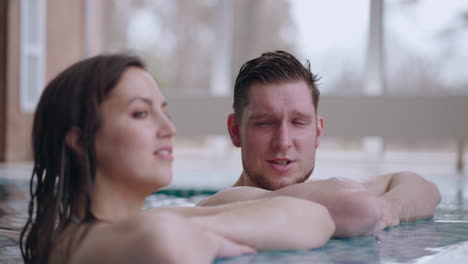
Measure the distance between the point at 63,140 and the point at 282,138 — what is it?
917 mm

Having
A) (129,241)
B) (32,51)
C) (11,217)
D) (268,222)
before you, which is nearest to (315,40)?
(32,51)

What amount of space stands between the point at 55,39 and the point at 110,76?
8959 mm

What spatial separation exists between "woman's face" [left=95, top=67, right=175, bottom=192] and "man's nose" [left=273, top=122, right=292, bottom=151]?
727mm

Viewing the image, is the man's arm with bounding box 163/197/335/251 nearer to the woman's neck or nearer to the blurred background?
the woman's neck

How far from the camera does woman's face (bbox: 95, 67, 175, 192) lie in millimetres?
1439

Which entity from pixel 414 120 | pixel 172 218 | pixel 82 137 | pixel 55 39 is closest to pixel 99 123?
pixel 82 137

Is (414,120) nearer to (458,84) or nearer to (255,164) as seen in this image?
(458,84)

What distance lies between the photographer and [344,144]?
1181 cm

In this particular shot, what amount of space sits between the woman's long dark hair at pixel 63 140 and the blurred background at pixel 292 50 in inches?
227

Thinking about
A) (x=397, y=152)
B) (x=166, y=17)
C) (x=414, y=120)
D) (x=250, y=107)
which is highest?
(x=166, y=17)

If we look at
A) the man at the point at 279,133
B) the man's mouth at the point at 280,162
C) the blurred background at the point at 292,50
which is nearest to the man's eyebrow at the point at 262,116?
the man at the point at 279,133

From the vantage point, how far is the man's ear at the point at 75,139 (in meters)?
1.45

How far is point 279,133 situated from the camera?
217 cm

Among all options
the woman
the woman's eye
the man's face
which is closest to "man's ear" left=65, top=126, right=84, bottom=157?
the woman
